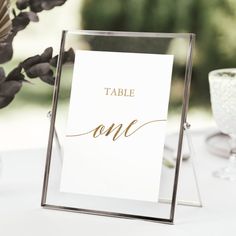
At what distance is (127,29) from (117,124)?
1.86 meters

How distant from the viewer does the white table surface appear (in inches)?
28.6

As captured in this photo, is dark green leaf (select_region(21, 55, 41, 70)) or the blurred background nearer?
dark green leaf (select_region(21, 55, 41, 70))

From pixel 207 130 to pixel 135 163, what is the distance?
0.62 metres

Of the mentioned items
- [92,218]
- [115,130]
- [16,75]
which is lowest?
[92,218]

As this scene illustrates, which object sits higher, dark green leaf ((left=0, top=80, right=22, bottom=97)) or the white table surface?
dark green leaf ((left=0, top=80, right=22, bottom=97))

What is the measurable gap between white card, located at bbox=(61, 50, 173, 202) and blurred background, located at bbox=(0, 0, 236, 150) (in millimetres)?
1674

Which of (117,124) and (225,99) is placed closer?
(117,124)

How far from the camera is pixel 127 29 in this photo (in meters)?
2.58

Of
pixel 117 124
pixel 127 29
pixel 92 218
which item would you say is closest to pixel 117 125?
pixel 117 124

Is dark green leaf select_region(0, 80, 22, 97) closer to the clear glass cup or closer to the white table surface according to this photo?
the white table surface

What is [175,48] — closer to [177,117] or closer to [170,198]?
[177,117]

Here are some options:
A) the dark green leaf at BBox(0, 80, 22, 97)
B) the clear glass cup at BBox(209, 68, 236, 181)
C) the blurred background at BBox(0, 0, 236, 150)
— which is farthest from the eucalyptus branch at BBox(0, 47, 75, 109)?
the blurred background at BBox(0, 0, 236, 150)

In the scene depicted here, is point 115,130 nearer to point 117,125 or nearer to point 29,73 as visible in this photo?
point 117,125

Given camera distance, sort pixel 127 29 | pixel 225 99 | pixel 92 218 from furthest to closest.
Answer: pixel 127 29, pixel 225 99, pixel 92 218
